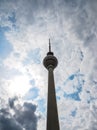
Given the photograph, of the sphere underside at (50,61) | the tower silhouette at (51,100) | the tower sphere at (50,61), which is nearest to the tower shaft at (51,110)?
the tower silhouette at (51,100)

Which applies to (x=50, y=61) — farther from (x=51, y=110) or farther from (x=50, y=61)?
(x=51, y=110)

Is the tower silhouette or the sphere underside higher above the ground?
the sphere underside

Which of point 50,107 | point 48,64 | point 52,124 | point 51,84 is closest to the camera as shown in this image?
point 52,124

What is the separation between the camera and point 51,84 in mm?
82688

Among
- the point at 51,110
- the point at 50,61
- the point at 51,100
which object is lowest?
the point at 51,110

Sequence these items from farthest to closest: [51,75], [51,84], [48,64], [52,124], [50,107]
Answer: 1. [48,64]
2. [51,75]
3. [51,84]
4. [50,107]
5. [52,124]

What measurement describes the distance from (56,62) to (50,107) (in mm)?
29534

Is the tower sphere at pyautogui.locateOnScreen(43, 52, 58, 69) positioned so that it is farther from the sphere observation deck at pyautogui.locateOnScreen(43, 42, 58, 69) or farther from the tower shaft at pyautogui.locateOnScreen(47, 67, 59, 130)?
the tower shaft at pyautogui.locateOnScreen(47, 67, 59, 130)

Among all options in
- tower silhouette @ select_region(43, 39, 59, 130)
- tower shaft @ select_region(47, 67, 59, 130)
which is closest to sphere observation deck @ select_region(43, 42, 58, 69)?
tower silhouette @ select_region(43, 39, 59, 130)

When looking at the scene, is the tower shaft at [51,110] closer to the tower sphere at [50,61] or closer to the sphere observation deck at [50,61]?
the tower sphere at [50,61]

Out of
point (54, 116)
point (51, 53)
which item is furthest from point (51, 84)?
point (51, 53)

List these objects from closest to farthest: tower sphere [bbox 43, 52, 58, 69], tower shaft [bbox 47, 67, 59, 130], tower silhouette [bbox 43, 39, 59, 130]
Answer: tower shaft [bbox 47, 67, 59, 130] → tower silhouette [bbox 43, 39, 59, 130] → tower sphere [bbox 43, 52, 58, 69]

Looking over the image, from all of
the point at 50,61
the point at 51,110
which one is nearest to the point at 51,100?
the point at 51,110

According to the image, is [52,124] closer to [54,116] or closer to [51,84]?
[54,116]
